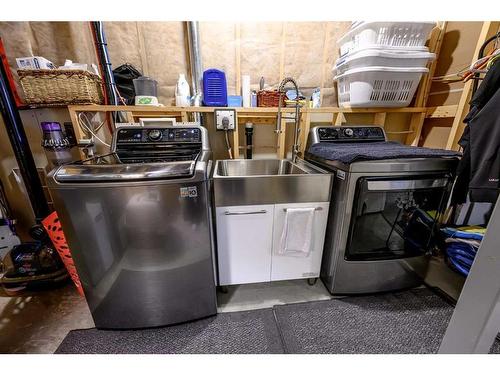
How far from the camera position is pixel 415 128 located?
1.92m

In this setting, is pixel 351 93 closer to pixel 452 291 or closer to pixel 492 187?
pixel 492 187

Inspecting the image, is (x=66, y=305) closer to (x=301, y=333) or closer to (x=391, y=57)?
(x=301, y=333)

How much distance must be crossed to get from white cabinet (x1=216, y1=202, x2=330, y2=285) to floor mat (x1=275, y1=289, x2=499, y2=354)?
9.4 inches

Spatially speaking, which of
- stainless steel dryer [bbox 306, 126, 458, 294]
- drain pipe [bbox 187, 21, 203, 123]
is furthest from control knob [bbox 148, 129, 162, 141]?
stainless steel dryer [bbox 306, 126, 458, 294]

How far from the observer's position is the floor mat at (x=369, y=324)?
1.09 meters

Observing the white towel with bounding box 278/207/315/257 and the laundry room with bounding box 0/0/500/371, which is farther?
the white towel with bounding box 278/207/315/257

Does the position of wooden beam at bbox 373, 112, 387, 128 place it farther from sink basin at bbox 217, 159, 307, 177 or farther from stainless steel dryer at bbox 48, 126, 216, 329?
stainless steel dryer at bbox 48, 126, 216, 329

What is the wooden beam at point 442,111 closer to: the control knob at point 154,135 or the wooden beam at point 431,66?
the wooden beam at point 431,66

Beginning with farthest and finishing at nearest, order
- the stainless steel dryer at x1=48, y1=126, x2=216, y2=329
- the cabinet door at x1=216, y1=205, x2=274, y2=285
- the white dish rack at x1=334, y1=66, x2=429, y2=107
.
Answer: the white dish rack at x1=334, y1=66, x2=429, y2=107
the cabinet door at x1=216, y1=205, x2=274, y2=285
the stainless steel dryer at x1=48, y1=126, x2=216, y2=329

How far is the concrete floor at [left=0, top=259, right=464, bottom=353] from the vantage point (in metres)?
1.16

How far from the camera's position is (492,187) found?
40.1 inches

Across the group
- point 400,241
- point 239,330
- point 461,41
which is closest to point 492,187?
point 400,241

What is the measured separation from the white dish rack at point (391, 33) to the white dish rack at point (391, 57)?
5cm

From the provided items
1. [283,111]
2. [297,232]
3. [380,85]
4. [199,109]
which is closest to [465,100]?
[380,85]
